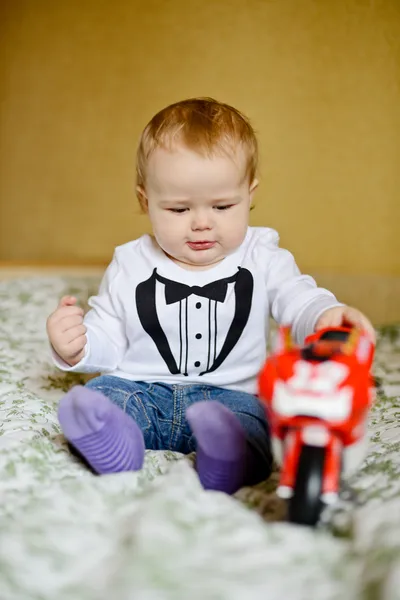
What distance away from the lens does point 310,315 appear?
0.97 m

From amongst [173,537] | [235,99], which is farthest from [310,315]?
[235,99]

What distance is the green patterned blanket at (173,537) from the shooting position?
607 mm

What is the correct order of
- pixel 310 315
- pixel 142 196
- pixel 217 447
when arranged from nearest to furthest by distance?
pixel 217 447
pixel 310 315
pixel 142 196

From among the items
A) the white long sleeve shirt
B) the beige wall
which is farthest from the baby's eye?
the beige wall

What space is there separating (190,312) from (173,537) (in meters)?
0.47

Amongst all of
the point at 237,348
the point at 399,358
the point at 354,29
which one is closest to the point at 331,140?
the point at 354,29

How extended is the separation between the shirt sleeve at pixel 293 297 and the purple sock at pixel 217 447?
0.20m

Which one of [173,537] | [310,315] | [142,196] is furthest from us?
[142,196]

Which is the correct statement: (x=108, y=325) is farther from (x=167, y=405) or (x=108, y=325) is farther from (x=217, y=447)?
(x=217, y=447)

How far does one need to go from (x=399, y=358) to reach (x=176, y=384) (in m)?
0.78

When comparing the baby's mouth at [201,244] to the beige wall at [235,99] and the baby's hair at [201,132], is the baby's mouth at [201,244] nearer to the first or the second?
the baby's hair at [201,132]

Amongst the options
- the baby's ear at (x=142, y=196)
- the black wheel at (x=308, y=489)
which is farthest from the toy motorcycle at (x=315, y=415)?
the baby's ear at (x=142, y=196)

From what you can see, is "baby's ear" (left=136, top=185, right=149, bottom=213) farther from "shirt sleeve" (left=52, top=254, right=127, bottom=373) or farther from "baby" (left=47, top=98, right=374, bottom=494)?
"shirt sleeve" (left=52, top=254, right=127, bottom=373)

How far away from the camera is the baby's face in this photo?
969 mm
